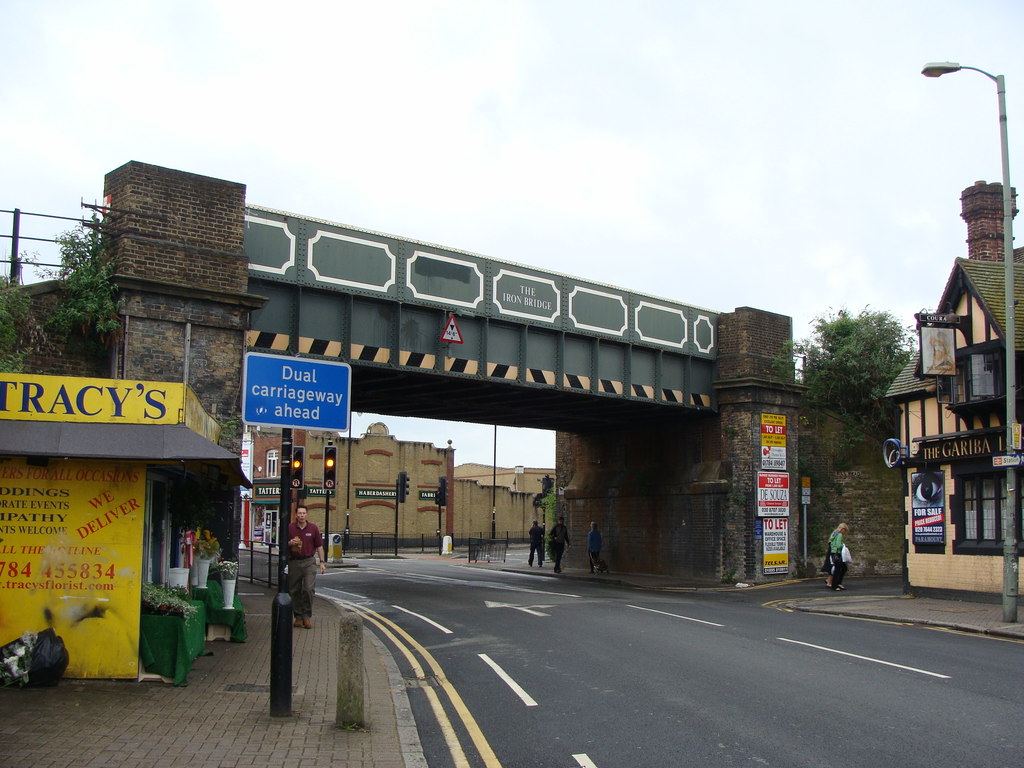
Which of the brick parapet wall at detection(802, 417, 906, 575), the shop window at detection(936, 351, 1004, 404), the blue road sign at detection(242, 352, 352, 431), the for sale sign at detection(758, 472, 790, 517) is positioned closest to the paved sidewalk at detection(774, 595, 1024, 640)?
the shop window at detection(936, 351, 1004, 404)

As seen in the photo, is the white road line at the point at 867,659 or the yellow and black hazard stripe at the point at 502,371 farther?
the yellow and black hazard stripe at the point at 502,371

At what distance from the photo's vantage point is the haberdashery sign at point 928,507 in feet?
69.8

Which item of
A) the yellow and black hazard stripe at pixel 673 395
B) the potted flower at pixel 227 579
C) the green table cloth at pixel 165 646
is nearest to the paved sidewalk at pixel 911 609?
the yellow and black hazard stripe at pixel 673 395

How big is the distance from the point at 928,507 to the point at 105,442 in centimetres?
1908

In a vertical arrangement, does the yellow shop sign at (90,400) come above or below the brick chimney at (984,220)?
below

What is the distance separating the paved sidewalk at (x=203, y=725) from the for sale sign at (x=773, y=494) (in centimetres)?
1863

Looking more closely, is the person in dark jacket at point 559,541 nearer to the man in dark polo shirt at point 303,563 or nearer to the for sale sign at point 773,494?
the for sale sign at point 773,494

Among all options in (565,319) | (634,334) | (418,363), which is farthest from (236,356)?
(634,334)

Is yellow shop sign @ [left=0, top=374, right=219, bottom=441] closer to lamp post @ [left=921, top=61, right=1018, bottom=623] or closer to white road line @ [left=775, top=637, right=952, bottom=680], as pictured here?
white road line @ [left=775, top=637, right=952, bottom=680]

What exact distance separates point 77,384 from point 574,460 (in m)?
26.8

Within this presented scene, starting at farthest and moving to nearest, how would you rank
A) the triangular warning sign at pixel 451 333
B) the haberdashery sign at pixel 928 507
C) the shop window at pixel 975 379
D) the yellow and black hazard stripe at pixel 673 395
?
the yellow and black hazard stripe at pixel 673 395
the haberdashery sign at pixel 928 507
the triangular warning sign at pixel 451 333
the shop window at pixel 975 379

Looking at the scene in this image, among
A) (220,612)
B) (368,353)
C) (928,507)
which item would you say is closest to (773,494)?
(928,507)

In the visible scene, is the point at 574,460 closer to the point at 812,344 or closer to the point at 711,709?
the point at 812,344

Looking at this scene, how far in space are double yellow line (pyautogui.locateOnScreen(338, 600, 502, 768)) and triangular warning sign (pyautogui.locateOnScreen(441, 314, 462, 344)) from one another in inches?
281
